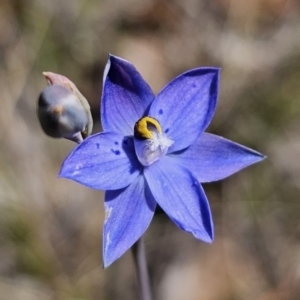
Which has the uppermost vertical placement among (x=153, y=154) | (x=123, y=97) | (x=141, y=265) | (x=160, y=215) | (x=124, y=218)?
(x=123, y=97)

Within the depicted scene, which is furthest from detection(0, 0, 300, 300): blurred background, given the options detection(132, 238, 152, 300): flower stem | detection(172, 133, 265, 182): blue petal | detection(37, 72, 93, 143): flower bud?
detection(37, 72, 93, 143): flower bud

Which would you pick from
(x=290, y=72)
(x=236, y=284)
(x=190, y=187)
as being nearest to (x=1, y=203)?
(x=236, y=284)

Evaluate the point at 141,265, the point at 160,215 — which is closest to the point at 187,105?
the point at 141,265

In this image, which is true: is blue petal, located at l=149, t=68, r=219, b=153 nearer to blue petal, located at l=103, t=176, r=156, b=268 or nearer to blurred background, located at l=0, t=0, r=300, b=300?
blue petal, located at l=103, t=176, r=156, b=268

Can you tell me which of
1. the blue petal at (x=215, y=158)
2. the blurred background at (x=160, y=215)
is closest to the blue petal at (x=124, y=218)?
the blue petal at (x=215, y=158)

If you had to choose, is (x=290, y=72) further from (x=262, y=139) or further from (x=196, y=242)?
(x=196, y=242)

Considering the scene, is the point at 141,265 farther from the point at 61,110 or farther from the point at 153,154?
the point at 61,110
